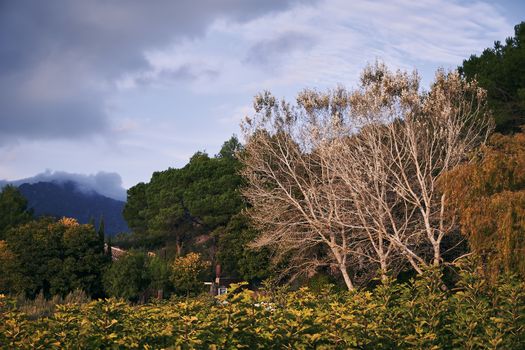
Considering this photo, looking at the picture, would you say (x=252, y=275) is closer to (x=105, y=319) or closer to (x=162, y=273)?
(x=162, y=273)

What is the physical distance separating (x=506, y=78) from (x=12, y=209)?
3881cm

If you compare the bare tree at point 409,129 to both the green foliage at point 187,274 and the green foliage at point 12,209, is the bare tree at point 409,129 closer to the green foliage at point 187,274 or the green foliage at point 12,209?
the green foliage at point 187,274

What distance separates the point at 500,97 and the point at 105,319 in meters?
34.8

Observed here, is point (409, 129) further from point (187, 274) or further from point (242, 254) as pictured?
point (187, 274)

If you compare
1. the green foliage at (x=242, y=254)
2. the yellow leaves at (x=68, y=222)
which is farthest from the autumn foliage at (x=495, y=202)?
the yellow leaves at (x=68, y=222)

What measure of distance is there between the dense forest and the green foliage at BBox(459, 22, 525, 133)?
0.36 feet

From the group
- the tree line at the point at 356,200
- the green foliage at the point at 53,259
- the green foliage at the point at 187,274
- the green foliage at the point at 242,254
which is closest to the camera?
the tree line at the point at 356,200

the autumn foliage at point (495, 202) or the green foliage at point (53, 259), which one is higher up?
the autumn foliage at point (495, 202)

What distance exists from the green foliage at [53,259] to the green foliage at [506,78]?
84.7 feet

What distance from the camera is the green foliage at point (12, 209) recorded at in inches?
2105

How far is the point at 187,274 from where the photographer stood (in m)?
42.0

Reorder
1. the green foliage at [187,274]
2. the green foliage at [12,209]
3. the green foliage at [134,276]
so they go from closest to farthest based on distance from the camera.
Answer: the green foliage at [134,276]
the green foliage at [187,274]
the green foliage at [12,209]

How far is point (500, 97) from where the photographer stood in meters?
38.6

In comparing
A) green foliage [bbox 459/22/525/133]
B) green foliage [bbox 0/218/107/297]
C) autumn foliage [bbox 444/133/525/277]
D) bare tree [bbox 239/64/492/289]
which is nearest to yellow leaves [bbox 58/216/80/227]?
green foliage [bbox 0/218/107/297]
